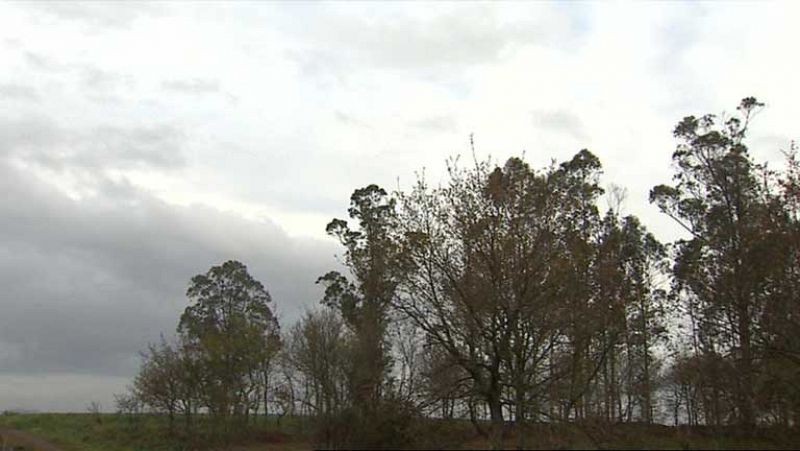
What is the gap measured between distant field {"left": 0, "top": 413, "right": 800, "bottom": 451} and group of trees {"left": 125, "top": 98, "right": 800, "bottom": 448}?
1022mm

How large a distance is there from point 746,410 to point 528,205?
1112cm

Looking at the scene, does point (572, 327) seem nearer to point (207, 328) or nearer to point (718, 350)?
point (718, 350)

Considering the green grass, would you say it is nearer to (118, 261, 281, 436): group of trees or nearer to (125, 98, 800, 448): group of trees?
(118, 261, 281, 436): group of trees

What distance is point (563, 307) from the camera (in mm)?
27578

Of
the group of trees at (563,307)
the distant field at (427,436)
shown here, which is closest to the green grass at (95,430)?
the distant field at (427,436)

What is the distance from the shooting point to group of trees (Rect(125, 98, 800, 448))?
81.5 feet

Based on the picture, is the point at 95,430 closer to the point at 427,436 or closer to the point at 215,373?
the point at 215,373

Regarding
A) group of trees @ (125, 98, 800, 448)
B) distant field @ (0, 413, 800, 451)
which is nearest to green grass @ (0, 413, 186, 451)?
distant field @ (0, 413, 800, 451)

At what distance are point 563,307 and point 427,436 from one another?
9.29 metres

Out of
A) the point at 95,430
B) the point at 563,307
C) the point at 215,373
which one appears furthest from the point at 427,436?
the point at 95,430

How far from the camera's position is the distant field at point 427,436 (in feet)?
55.3

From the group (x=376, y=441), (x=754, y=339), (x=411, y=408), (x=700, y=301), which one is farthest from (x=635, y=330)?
(x=376, y=441)

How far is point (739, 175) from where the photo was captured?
34.1 metres

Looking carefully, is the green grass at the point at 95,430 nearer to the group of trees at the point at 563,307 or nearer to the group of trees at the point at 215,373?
the group of trees at the point at 215,373
